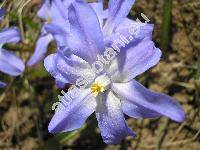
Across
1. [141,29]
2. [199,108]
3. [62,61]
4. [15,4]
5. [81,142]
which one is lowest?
[81,142]

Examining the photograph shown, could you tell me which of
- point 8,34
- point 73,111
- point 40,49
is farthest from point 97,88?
point 40,49

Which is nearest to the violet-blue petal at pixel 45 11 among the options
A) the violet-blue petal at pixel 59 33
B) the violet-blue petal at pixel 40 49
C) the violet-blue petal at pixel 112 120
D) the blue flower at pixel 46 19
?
the blue flower at pixel 46 19

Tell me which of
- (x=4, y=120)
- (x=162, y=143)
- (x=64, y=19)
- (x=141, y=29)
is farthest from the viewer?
(x=4, y=120)

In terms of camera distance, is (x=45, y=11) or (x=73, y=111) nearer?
(x=73, y=111)

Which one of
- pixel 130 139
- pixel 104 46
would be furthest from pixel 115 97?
pixel 130 139

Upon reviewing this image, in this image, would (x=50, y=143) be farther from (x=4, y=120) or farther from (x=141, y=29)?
(x=141, y=29)

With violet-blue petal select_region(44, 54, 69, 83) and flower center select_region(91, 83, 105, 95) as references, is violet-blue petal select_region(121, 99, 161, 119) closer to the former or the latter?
flower center select_region(91, 83, 105, 95)

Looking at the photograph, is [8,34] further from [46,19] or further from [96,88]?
[96,88]

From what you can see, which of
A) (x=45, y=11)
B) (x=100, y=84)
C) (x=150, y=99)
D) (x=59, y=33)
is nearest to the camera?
(x=150, y=99)
